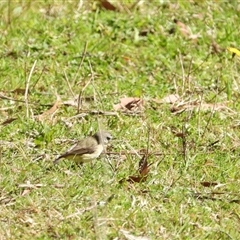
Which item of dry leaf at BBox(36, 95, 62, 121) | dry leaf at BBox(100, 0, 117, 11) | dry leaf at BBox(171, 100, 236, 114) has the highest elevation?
dry leaf at BBox(171, 100, 236, 114)

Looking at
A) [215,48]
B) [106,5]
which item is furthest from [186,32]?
[106,5]

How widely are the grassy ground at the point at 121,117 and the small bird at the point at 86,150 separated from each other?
0.07 meters

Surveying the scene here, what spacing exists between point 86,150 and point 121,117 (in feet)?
3.59

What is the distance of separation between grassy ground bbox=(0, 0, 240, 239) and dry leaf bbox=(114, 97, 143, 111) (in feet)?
0.16

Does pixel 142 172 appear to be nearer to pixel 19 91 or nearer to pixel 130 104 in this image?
pixel 130 104

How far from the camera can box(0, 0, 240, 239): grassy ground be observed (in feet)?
18.3

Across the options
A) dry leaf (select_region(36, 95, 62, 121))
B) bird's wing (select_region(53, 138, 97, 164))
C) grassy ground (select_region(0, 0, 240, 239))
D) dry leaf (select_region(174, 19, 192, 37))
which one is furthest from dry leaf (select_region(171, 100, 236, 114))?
dry leaf (select_region(174, 19, 192, 37))

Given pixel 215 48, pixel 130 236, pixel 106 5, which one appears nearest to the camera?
pixel 130 236

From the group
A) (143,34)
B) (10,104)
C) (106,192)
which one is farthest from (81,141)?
(143,34)

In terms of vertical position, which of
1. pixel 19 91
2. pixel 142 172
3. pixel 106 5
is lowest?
pixel 106 5

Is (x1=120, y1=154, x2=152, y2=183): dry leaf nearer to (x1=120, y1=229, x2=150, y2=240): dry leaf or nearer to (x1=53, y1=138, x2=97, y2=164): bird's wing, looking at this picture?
(x1=53, y1=138, x2=97, y2=164): bird's wing

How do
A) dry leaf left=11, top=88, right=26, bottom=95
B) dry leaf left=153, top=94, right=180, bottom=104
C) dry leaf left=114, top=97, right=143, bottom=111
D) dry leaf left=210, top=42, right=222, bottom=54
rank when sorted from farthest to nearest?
dry leaf left=210, top=42, right=222, bottom=54 → dry leaf left=153, top=94, right=180, bottom=104 → dry leaf left=11, top=88, right=26, bottom=95 → dry leaf left=114, top=97, right=143, bottom=111

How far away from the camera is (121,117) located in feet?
23.5

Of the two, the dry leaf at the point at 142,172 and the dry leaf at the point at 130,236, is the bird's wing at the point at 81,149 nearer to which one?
the dry leaf at the point at 142,172
